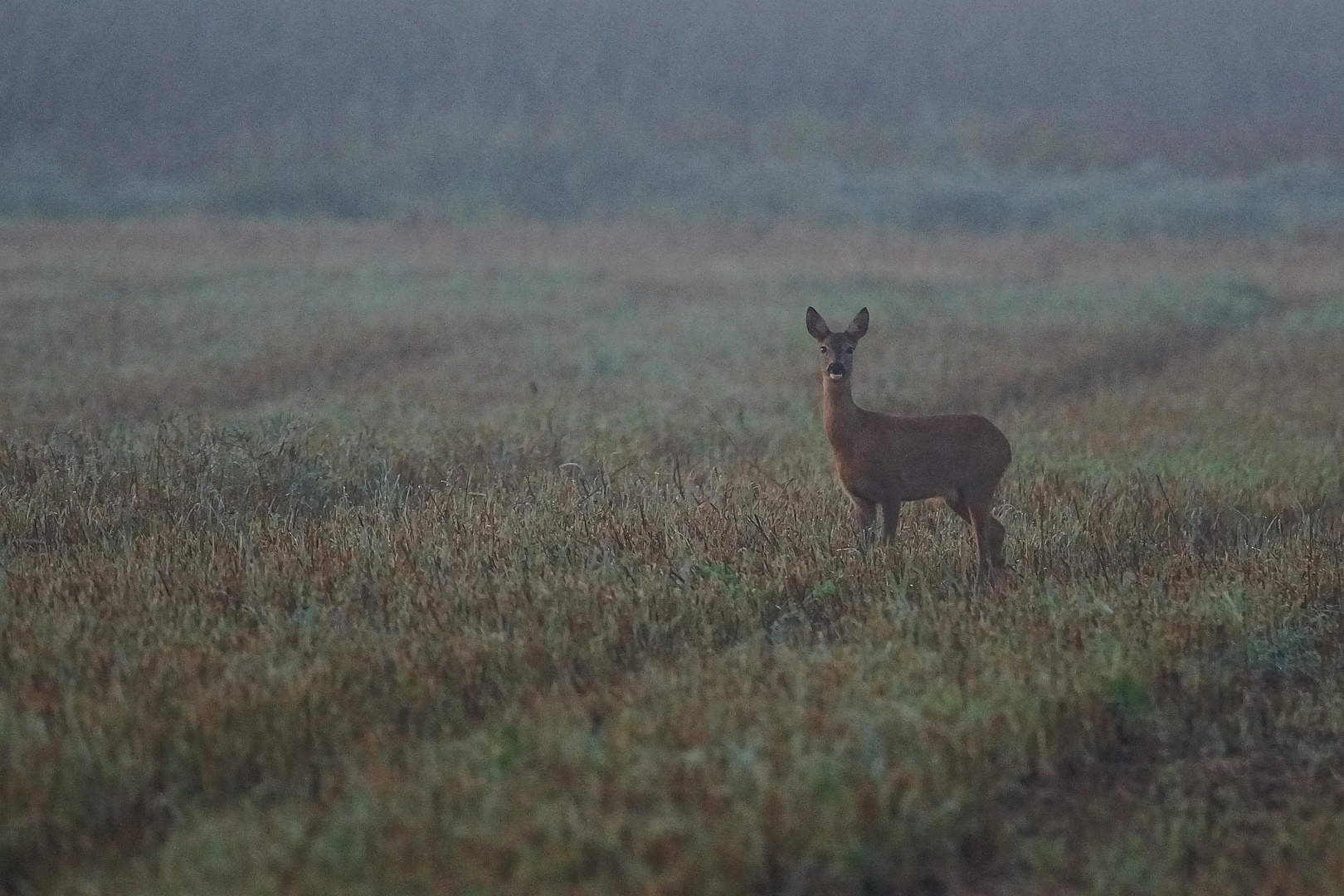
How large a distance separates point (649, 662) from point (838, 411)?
304cm

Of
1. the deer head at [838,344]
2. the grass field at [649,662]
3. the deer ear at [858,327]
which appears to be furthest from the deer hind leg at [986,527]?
the deer ear at [858,327]

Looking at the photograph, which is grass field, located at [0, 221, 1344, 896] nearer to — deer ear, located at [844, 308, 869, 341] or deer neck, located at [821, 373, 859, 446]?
deer neck, located at [821, 373, 859, 446]

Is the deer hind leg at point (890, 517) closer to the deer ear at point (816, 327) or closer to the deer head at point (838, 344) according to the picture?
the deer head at point (838, 344)

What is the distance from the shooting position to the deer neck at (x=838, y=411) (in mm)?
9742

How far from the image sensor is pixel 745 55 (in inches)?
1988

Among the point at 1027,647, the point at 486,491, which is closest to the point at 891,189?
the point at 486,491

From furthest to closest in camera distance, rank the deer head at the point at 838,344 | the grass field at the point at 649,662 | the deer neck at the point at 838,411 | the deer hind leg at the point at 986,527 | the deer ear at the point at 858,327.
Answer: the deer ear at the point at 858,327
the deer head at the point at 838,344
the deer neck at the point at 838,411
the deer hind leg at the point at 986,527
the grass field at the point at 649,662

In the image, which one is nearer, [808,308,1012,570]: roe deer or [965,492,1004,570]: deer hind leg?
[965,492,1004,570]: deer hind leg

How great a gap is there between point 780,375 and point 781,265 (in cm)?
2039

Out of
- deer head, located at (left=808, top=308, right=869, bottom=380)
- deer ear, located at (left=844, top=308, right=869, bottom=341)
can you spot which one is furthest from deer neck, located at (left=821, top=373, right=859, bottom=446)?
deer ear, located at (left=844, top=308, right=869, bottom=341)

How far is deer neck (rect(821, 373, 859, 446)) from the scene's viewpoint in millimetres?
9742

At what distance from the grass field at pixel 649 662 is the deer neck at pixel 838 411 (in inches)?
22.8

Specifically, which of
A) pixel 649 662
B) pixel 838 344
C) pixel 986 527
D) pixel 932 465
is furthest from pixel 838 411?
pixel 649 662

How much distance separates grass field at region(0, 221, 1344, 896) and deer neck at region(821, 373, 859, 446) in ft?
1.90
